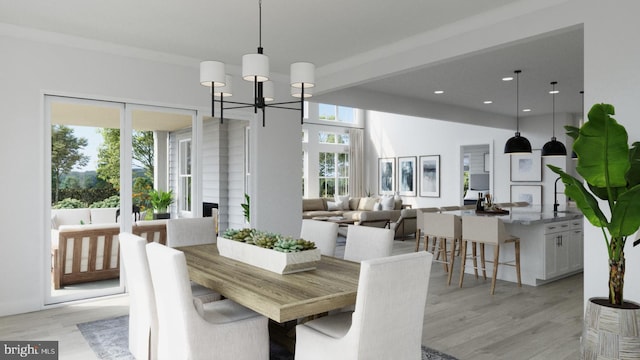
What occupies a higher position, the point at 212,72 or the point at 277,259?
the point at 212,72

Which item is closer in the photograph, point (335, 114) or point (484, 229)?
point (484, 229)

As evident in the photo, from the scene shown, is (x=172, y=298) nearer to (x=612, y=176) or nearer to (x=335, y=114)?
(x=612, y=176)

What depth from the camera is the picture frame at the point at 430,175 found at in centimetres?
1165

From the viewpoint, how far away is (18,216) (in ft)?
13.5

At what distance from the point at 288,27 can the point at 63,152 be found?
2.70 metres

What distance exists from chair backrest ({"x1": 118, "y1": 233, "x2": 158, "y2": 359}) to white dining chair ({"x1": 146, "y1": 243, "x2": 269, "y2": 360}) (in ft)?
0.34

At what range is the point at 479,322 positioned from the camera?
12.5ft

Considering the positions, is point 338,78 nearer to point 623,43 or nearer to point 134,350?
point 623,43

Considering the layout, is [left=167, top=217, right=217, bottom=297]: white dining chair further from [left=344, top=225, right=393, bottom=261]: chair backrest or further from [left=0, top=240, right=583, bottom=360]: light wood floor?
[left=344, top=225, right=393, bottom=261]: chair backrest

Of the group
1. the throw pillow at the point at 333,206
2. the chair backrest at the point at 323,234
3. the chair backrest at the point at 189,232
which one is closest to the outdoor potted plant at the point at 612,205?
the chair backrest at the point at 323,234

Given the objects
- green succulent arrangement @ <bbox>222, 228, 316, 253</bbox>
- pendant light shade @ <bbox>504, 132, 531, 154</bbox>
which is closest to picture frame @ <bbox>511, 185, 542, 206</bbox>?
pendant light shade @ <bbox>504, 132, 531, 154</bbox>

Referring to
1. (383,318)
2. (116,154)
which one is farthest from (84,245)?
(383,318)

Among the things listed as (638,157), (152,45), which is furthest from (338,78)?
(638,157)

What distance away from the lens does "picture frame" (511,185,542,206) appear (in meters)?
9.90
